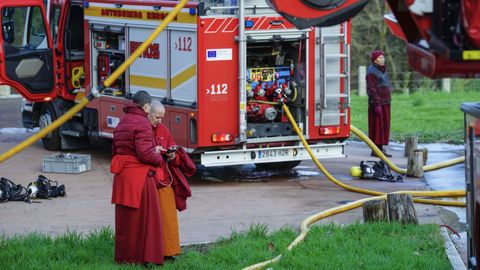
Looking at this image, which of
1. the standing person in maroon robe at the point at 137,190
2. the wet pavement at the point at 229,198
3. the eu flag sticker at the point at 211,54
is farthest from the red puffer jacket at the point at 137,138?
the eu flag sticker at the point at 211,54

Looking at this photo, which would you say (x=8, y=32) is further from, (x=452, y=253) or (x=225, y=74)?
(x=452, y=253)

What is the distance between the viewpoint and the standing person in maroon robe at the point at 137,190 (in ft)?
34.3

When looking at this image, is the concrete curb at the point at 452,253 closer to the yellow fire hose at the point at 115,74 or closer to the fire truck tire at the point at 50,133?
the yellow fire hose at the point at 115,74

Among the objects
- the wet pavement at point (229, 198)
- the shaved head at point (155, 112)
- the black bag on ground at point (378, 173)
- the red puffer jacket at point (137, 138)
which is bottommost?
the wet pavement at point (229, 198)

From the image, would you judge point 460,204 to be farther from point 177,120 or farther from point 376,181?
point 177,120

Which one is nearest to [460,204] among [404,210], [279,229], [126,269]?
[404,210]

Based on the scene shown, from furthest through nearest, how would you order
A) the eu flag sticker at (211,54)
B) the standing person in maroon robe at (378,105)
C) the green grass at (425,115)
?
the green grass at (425,115) → the standing person in maroon robe at (378,105) → the eu flag sticker at (211,54)

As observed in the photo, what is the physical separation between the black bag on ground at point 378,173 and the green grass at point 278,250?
4119 mm

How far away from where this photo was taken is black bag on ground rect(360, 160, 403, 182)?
16033 mm

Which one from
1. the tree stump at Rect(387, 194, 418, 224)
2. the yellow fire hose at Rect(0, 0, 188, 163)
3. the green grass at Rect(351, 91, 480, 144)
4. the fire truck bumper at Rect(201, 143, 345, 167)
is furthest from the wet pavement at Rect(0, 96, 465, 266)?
the yellow fire hose at Rect(0, 0, 188, 163)

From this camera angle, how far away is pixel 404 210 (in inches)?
475

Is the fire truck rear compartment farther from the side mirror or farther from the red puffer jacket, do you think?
the red puffer jacket

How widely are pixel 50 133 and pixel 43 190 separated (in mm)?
4251

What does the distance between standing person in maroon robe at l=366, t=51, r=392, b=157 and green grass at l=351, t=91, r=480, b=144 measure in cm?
211
